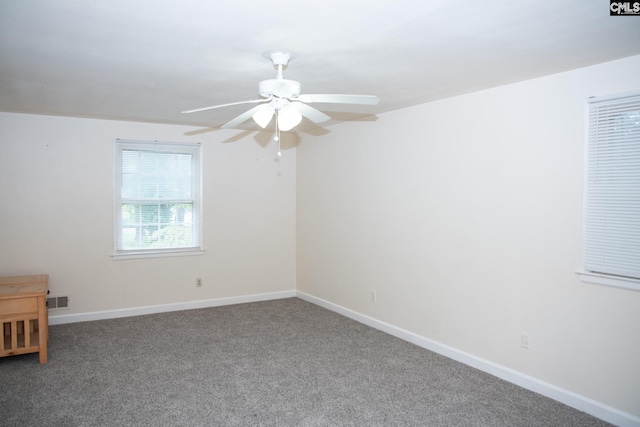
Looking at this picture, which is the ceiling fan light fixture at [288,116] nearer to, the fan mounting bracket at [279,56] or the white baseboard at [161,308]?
the fan mounting bracket at [279,56]

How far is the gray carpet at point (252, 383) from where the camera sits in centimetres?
283

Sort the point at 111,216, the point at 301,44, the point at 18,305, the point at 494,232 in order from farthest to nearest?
the point at 111,216, the point at 18,305, the point at 494,232, the point at 301,44

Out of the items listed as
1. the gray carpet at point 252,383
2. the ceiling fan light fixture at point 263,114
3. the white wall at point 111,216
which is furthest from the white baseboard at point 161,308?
the ceiling fan light fixture at point 263,114

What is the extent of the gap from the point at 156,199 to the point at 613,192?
4575mm

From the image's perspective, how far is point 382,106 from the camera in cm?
419

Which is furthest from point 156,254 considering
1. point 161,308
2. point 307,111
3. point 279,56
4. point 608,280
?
point 608,280

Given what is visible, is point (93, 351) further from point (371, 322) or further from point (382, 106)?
point (382, 106)

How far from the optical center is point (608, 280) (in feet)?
9.05

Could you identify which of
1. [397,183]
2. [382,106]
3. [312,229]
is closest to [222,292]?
[312,229]

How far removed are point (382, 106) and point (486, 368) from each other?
248 centimetres

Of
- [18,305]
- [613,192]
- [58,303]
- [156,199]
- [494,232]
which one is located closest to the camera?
[613,192]

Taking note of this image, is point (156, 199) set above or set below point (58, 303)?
above

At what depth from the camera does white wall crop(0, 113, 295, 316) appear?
4.67 meters

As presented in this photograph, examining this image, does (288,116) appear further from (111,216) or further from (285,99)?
(111,216)
